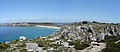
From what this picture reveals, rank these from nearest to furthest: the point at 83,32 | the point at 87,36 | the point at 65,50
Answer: the point at 65,50 < the point at 87,36 < the point at 83,32

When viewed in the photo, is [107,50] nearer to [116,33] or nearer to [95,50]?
[95,50]

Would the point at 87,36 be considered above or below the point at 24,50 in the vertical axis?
below

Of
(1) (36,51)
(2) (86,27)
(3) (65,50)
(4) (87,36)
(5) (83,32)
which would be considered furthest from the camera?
(2) (86,27)

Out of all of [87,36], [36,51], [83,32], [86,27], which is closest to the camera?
[36,51]

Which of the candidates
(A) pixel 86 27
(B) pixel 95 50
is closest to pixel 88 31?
(A) pixel 86 27

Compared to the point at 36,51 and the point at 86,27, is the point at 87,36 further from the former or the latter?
the point at 36,51

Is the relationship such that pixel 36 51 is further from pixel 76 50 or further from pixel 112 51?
pixel 112 51

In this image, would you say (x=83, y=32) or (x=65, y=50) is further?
(x=83, y=32)

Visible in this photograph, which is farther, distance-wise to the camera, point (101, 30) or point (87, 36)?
point (101, 30)

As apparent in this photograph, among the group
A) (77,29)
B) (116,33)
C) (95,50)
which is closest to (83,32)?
(77,29)
